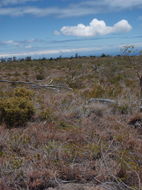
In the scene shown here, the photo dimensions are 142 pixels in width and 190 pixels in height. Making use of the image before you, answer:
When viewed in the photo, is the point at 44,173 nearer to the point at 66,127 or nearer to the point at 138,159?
the point at 138,159

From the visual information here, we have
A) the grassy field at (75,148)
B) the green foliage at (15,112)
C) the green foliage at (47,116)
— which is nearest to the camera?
the grassy field at (75,148)

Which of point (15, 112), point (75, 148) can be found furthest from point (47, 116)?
point (75, 148)

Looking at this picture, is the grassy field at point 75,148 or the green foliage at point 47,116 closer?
the grassy field at point 75,148

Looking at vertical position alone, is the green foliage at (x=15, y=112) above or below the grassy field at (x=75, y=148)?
above

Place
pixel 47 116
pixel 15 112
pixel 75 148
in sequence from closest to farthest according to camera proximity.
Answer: pixel 75 148, pixel 15 112, pixel 47 116

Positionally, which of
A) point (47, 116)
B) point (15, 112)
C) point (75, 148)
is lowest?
point (75, 148)

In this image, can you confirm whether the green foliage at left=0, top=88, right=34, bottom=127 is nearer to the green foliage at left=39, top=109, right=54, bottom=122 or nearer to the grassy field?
the grassy field

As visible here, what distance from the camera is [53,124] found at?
233 inches

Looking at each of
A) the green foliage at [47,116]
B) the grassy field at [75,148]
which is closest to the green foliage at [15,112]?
the grassy field at [75,148]

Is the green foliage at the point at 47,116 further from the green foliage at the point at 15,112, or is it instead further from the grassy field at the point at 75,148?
the green foliage at the point at 15,112

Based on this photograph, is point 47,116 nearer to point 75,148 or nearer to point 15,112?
point 15,112

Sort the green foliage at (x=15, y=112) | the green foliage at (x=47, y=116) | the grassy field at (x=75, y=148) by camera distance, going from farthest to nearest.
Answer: the green foliage at (x=47, y=116) < the green foliage at (x=15, y=112) < the grassy field at (x=75, y=148)

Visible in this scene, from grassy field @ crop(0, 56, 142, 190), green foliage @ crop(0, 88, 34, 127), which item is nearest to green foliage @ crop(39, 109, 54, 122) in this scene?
grassy field @ crop(0, 56, 142, 190)

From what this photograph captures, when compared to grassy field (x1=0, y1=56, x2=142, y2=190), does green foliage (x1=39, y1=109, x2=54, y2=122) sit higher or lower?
higher
